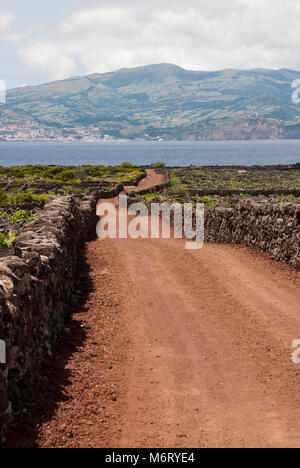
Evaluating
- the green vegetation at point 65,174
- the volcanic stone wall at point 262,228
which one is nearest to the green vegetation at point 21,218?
the volcanic stone wall at point 262,228

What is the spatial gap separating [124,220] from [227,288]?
22.0 meters

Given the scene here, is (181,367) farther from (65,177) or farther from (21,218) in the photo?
(65,177)

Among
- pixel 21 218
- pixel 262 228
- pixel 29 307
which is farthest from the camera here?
pixel 21 218

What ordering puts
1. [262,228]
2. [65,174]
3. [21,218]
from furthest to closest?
[65,174] < [21,218] < [262,228]

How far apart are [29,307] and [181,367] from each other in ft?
11.3

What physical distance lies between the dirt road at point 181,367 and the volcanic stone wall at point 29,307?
485 millimetres

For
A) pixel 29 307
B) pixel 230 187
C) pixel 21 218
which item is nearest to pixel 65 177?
pixel 230 187

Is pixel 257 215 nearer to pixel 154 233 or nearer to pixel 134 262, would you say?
pixel 134 262

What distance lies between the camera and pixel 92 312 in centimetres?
1396

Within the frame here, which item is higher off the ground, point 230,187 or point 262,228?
point 262,228

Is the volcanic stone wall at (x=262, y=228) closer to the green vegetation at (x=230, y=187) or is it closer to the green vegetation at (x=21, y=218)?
the green vegetation at (x=21, y=218)

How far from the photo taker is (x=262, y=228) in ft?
70.9

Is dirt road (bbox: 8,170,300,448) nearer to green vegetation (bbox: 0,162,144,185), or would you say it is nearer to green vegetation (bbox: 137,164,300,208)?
green vegetation (bbox: 137,164,300,208)

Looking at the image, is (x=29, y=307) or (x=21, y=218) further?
(x=21, y=218)
